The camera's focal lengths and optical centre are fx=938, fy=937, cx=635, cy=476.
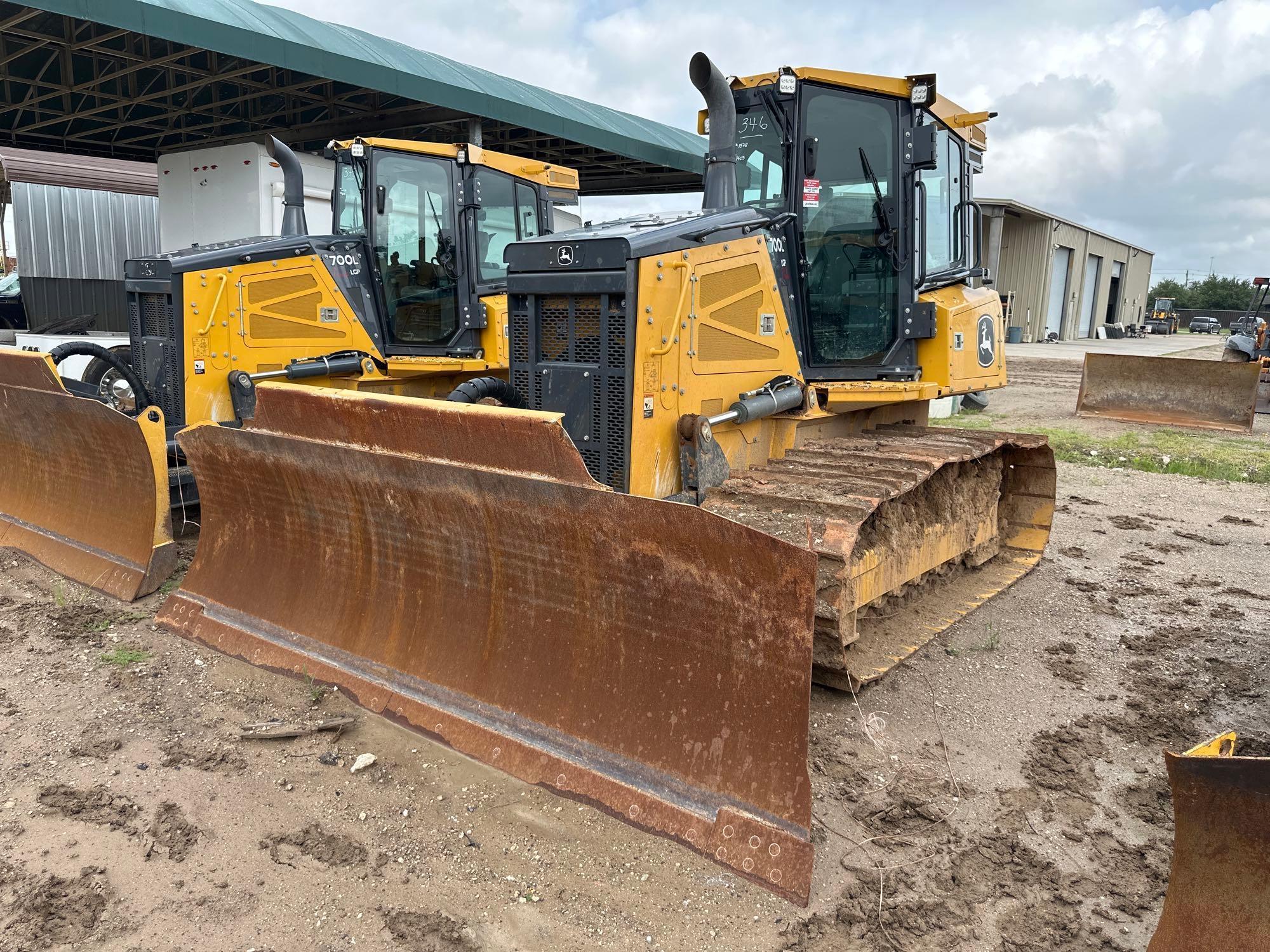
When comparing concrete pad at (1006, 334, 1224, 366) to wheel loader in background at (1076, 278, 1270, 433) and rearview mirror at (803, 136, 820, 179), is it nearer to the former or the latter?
wheel loader in background at (1076, 278, 1270, 433)

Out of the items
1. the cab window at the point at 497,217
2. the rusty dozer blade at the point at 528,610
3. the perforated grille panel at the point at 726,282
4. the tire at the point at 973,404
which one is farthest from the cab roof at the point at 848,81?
the tire at the point at 973,404

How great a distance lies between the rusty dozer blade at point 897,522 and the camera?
3.84 metres

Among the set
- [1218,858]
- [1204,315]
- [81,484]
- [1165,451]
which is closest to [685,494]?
[1218,858]

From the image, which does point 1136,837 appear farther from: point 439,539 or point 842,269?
point 842,269

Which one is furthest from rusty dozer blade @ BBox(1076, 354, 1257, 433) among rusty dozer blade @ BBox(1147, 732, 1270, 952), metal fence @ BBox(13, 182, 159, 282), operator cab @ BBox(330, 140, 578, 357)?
metal fence @ BBox(13, 182, 159, 282)

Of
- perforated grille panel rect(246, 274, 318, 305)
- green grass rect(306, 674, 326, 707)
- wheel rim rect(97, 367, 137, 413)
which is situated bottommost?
green grass rect(306, 674, 326, 707)

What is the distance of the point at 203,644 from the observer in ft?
14.7

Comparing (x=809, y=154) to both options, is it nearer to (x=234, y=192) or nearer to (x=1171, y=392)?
(x=234, y=192)

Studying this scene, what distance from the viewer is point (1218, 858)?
2.20 metres

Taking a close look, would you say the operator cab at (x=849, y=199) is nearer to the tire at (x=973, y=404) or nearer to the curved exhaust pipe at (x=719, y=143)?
the curved exhaust pipe at (x=719, y=143)

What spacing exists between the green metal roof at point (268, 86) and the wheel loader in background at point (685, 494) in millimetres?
7372

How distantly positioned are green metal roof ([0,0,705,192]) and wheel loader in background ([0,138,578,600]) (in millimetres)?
2957

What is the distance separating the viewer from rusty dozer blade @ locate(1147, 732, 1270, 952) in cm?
211

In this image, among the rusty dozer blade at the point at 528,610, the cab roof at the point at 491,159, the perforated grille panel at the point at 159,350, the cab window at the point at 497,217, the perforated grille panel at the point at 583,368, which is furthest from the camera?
the cab window at the point at 497,217
